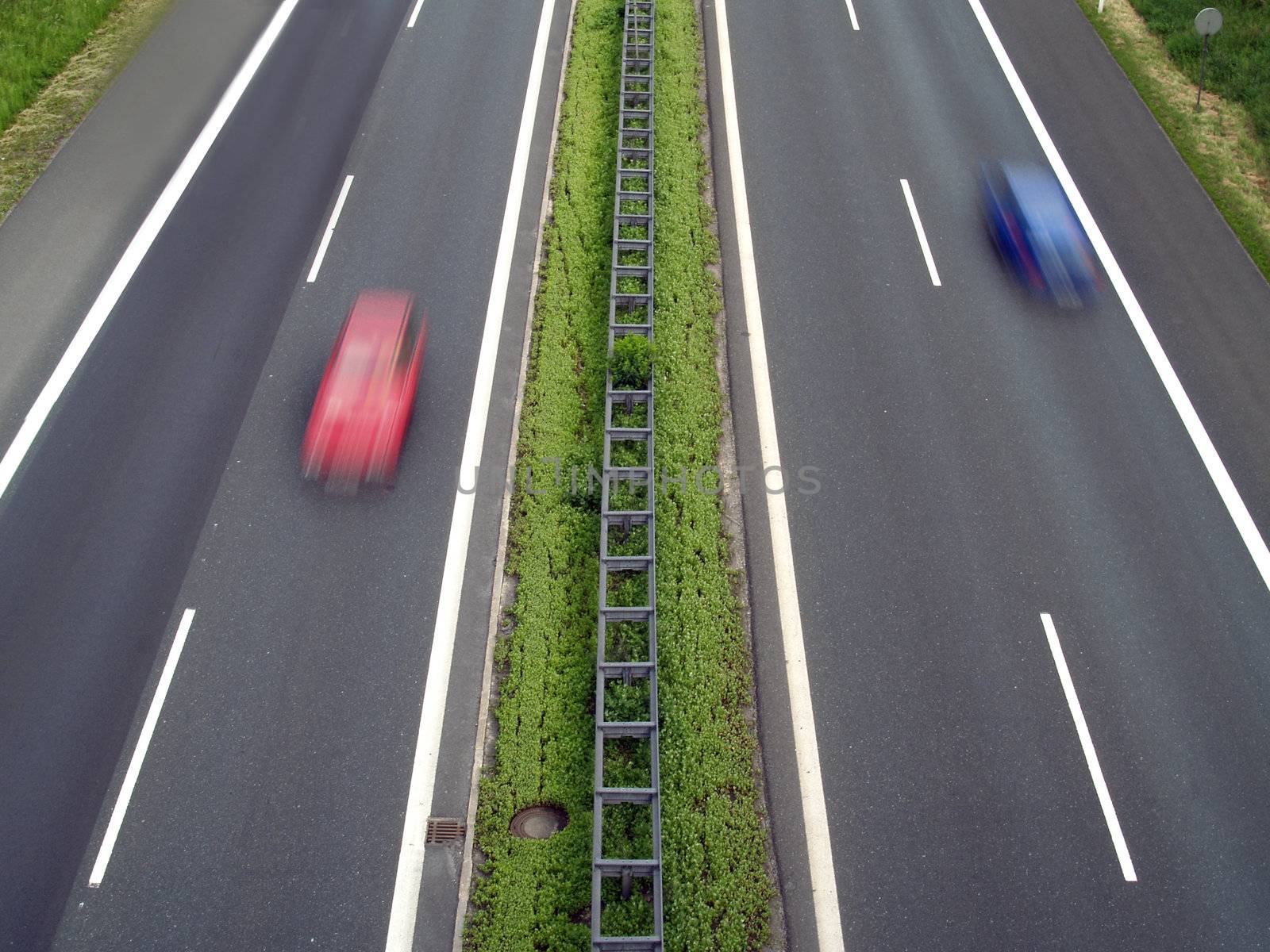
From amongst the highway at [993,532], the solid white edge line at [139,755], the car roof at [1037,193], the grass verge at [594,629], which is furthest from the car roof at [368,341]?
the car roof at [1037,193]

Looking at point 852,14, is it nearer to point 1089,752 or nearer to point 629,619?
point 629,619

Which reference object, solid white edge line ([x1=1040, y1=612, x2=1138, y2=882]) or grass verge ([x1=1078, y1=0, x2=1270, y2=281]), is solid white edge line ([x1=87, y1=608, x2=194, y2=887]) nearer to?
solid white edge line ([x1=1040, y1=612, x2=1138, y2=882])

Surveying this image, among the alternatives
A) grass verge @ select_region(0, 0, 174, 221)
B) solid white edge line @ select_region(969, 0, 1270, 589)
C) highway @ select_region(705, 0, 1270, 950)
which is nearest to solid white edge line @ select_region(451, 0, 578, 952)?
highway @ select_region(705, 0, 1270, 950)

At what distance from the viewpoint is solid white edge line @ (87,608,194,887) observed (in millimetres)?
13148

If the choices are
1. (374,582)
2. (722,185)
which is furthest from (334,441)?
(722,185)

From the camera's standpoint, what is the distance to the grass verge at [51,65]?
74.5ft

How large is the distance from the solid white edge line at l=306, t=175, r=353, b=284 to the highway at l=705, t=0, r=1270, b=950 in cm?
774

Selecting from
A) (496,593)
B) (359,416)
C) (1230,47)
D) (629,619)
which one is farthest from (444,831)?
(1230,47)

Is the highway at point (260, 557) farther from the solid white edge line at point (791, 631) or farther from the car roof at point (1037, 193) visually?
the car roof at point (1037, 193)

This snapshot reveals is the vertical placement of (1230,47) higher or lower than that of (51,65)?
higher

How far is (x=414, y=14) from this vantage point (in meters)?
26.8

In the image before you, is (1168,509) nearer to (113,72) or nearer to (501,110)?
(501,110)

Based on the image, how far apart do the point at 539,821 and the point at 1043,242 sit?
14.4 m

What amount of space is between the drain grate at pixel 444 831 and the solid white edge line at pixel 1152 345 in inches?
485
